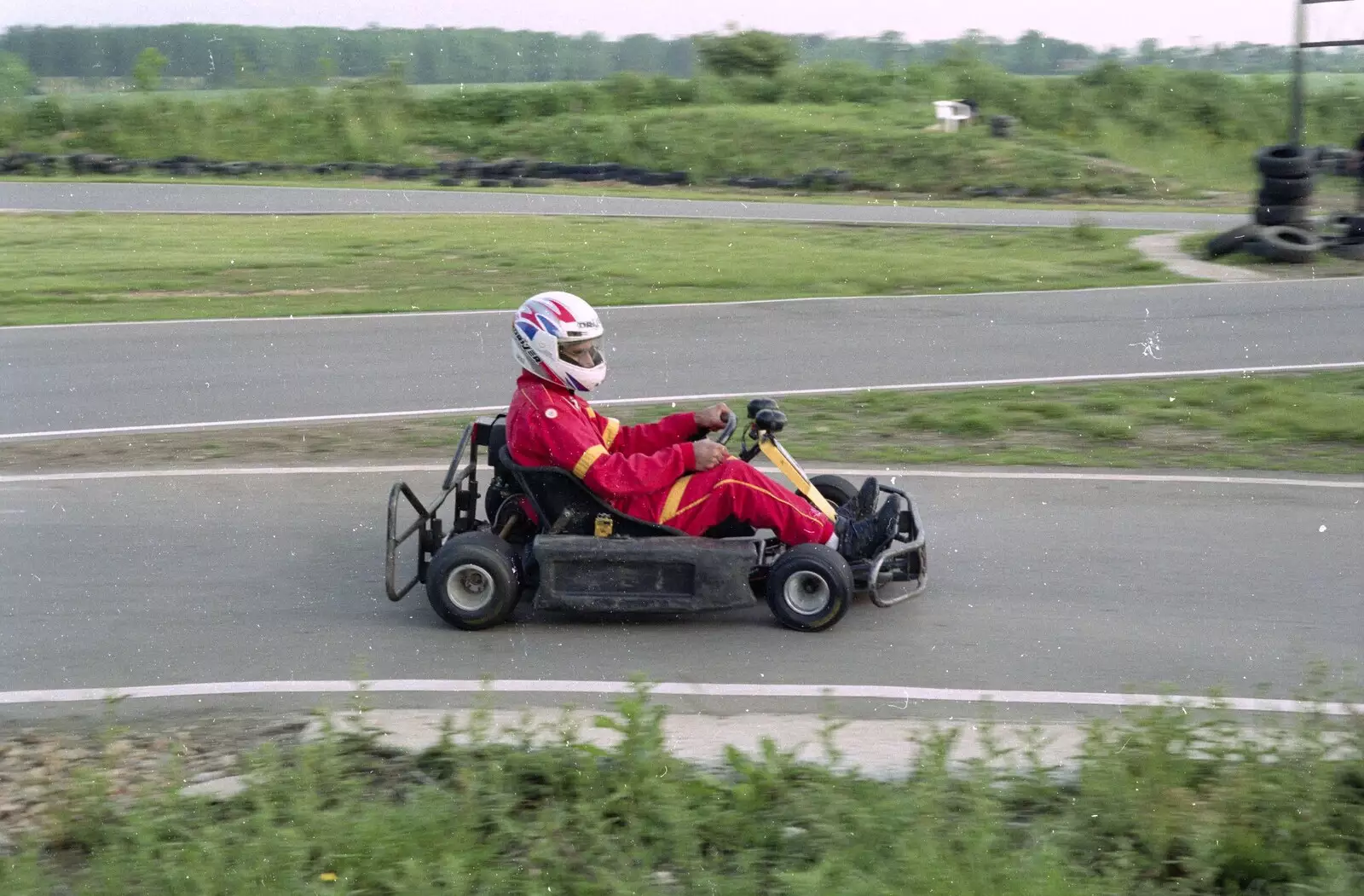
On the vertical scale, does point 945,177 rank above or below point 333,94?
below

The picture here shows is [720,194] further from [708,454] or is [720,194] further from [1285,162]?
[708,454]

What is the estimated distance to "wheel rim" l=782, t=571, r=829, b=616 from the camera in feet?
19.6

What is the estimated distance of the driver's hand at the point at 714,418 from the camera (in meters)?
Result: 6.45

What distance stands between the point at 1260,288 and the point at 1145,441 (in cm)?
650

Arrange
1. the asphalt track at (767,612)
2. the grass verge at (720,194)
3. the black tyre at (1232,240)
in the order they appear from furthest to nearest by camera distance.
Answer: the grass verge at (720,194), the black tyre at (1232,240), the asphalt track at (767,612)

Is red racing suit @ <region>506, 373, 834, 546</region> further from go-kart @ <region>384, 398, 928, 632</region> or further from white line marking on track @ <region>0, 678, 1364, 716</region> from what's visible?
white line marking on track @ <region>0, 678, 1364, 716</region>

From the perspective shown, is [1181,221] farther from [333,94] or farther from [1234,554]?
[333,94]

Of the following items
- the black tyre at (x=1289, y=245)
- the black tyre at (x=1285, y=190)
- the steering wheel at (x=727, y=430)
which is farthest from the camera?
the black tyre at (x=1285, y=190)

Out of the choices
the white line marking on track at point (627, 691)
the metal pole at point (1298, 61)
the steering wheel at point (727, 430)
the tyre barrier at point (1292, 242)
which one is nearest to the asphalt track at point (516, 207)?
the metal pole at point (1298, 61)

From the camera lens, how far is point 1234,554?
23.0ft

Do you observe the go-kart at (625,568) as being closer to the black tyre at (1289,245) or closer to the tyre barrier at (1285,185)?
the black tyre at (1289,245)

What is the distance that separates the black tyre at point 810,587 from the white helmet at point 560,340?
1.07 m

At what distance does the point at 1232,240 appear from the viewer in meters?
16.8

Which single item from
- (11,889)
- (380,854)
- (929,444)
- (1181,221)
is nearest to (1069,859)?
(380,854)
